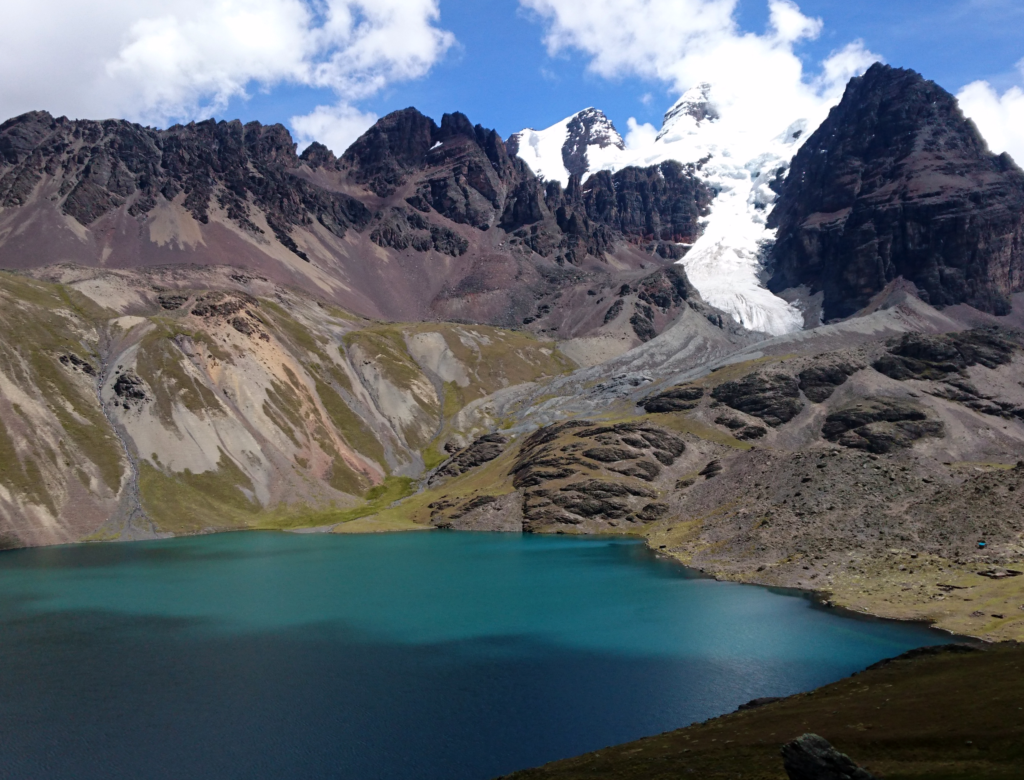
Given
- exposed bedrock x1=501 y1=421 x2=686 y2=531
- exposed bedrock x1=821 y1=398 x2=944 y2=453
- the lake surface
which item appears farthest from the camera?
exposed bedrock x1=821 y1=398 x2=944 y2=453

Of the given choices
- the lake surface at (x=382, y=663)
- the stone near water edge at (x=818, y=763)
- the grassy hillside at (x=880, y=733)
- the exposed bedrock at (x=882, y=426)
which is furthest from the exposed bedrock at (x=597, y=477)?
the stone near water edge at (x=818, y=763)

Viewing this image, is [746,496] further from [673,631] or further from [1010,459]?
[1010,459]

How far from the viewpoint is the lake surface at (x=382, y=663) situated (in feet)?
166

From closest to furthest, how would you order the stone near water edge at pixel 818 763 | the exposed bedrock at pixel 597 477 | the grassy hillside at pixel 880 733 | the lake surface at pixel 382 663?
the stone near water edge at pixel 818 763
the grassy hillside at pixel 880 733
the lake surface at pixel 382 663
the exposed bedrock at pixel 597 477

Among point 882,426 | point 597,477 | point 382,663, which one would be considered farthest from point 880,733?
point 882,426

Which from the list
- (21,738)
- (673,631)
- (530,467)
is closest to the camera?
(21,738)

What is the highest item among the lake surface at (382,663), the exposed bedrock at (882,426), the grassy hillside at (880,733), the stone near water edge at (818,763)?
the exposed bedrock at (882,426)

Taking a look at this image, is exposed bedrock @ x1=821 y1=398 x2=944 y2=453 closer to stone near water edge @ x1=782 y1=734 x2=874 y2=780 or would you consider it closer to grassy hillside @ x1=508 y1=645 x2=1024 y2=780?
grassy hillside @ x1=508 y1=645 x2=1024 y2=780

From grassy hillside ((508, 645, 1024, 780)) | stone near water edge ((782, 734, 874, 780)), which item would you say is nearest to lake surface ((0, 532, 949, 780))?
grassy hillside ((508, 645, 1024, 780))

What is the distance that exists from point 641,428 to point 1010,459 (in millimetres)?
86586

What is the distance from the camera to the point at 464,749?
163 feet

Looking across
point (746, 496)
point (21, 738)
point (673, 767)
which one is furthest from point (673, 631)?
point (746, 496)

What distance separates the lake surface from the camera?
5066cm

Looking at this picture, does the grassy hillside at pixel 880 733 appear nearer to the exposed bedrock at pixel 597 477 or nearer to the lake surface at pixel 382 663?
the lake surface at pixel 382 663
